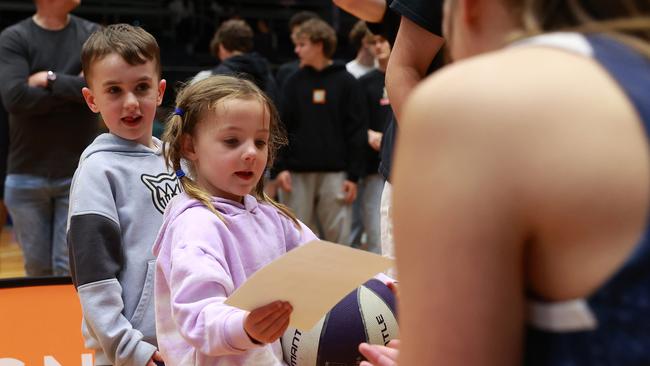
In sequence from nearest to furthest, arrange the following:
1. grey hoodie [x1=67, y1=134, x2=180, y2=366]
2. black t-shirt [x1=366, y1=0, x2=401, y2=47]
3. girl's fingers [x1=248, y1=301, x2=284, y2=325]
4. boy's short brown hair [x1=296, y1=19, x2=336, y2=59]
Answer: girl's fingers [x1=248, y1=301, x2=284, y2=325] → grey hoodie [x1=67, y1=134, x2=180, y2=366] → black t-shirt [x1=366, y1=0, x2=401, y2=47] → boy's short brown hair [x1=296, y1=19, x2=336, y2=59]

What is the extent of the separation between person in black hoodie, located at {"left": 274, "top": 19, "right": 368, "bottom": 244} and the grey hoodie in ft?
15.0

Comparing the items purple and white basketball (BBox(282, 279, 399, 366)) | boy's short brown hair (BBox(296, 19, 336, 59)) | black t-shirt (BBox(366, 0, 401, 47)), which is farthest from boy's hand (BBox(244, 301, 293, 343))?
boy's short brown hair (BBox(296, 19, 336, 59))

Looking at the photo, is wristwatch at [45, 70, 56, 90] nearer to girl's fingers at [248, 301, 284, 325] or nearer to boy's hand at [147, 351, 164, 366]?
boy's hand at [147, 351, 164, 366]

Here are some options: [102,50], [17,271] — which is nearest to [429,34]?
[102,50]

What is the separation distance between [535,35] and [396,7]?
1.80m

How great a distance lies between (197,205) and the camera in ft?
7.50

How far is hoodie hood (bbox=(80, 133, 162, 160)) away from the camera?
2.91 m

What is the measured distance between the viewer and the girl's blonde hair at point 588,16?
3.24ft

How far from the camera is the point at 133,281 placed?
9.12ft

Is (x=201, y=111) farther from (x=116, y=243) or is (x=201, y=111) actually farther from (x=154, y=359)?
(x=154, y=359)

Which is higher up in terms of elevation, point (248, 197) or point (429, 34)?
point (429, 34)

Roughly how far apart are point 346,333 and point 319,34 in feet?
18.1

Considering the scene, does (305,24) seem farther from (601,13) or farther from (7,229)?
(601,13)

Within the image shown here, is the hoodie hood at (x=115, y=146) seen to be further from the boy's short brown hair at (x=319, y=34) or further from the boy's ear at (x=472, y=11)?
the boy's short brown hair at (x=319, y=34)
